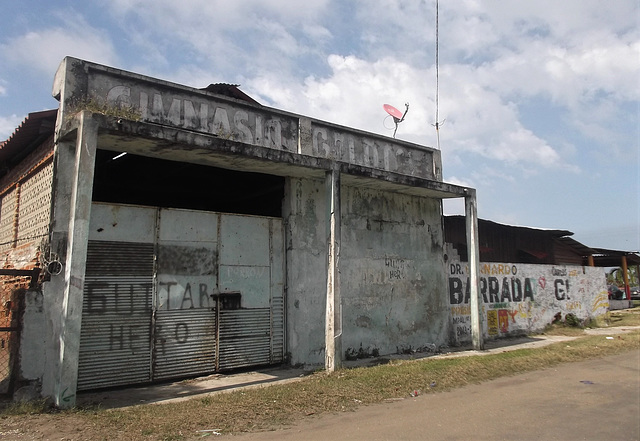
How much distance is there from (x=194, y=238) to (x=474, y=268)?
670cm

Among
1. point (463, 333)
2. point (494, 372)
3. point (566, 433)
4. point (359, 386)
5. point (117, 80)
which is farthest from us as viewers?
point (463, 333)

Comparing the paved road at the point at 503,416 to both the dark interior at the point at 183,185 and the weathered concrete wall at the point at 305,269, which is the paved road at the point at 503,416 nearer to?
the weathered concrete wall at the point at 305,269

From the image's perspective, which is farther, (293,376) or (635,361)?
(635,361)

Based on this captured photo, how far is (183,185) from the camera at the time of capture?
10.9 meters

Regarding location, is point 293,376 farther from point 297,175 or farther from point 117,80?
point 117,80

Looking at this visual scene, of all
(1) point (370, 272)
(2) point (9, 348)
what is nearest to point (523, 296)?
(1) point (370, 272)

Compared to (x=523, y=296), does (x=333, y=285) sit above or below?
above

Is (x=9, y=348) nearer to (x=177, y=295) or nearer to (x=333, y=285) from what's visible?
(x=177, y=295)

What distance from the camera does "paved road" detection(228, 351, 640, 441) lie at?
16.3 feet

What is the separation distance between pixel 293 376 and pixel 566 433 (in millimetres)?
4670

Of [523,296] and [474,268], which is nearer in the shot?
[474,268]

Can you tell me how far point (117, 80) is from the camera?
25.3 ft

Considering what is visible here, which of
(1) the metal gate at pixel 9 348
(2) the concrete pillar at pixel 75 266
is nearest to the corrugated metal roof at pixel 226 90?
(2) the concrete pillar at pixel 75 266

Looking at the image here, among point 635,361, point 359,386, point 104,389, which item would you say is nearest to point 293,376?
point 359,386
